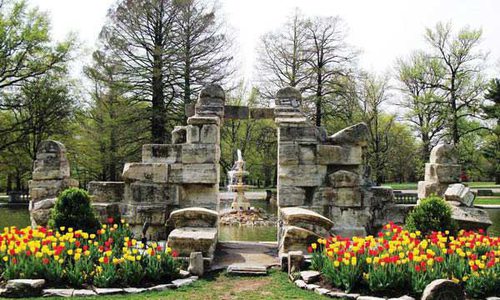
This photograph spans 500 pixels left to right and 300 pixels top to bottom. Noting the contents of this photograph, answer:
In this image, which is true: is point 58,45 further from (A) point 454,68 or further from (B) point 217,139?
(A) point 454,68

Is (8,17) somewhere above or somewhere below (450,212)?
above

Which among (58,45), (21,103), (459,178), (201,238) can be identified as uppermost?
(58,45)

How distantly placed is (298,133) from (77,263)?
4951mm

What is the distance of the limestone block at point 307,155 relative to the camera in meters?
9.19

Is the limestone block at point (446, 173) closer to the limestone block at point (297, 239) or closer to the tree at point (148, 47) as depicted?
the limestone block at point (297, 239)

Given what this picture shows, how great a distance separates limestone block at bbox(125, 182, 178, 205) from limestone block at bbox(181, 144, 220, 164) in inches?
27.8

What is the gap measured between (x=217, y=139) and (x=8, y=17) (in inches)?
860

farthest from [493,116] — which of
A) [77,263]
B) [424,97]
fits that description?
[77,263]

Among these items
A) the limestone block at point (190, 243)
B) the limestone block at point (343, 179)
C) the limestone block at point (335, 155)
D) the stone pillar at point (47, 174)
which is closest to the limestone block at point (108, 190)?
the stone pillar at point (47, 174)

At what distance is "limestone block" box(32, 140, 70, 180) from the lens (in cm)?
982

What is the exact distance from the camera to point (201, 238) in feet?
25.0

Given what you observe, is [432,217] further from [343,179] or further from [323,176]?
[323,176]

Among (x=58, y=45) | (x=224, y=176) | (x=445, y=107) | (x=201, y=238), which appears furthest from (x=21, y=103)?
(x=445, y=107)

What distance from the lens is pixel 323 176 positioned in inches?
363
